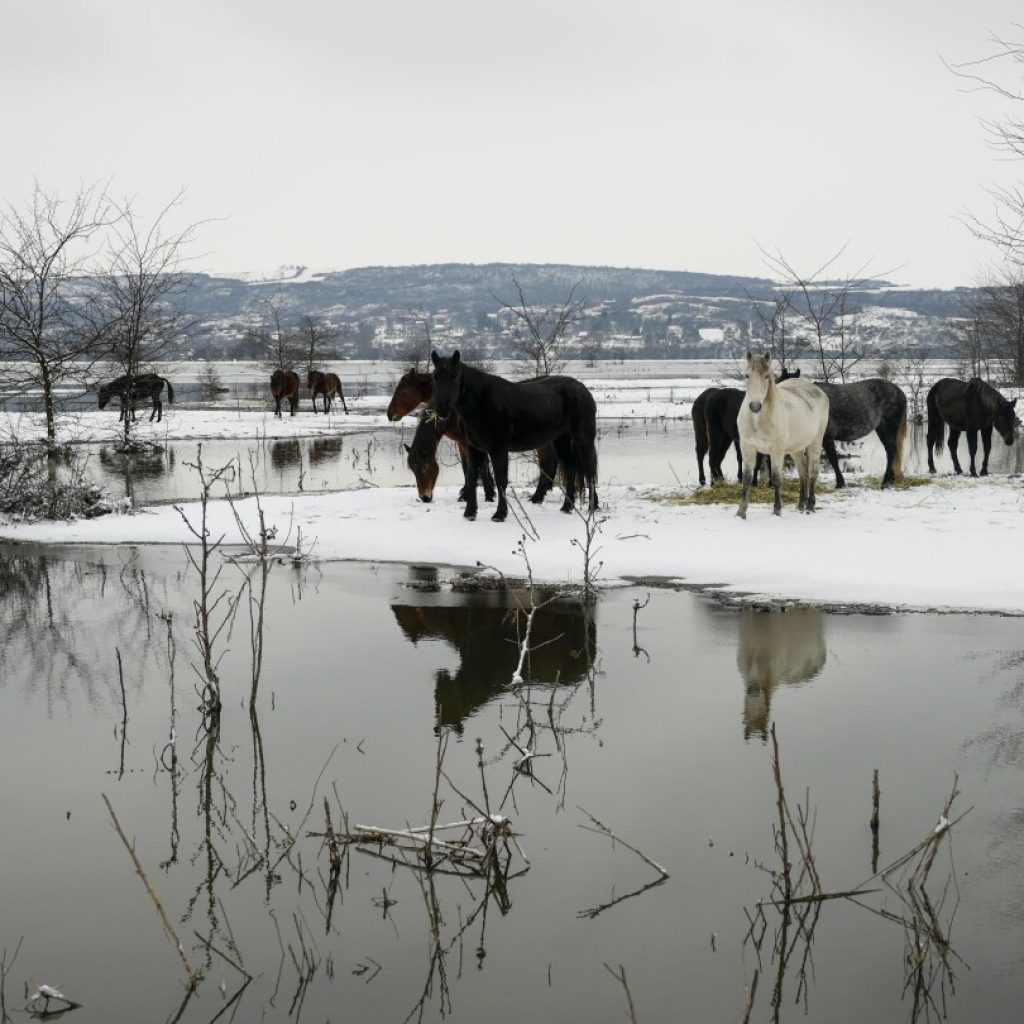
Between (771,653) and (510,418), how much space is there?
532 cm

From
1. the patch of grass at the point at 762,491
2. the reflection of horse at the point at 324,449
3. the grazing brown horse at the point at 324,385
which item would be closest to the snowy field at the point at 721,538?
the patch of grass at the point at 762,491

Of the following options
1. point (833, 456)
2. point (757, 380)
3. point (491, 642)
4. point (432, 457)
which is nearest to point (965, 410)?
point (833, 456)

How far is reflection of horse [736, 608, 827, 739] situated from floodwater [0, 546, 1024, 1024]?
1.1 inches

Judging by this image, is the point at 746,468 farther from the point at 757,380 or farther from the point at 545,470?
the point at 545,470

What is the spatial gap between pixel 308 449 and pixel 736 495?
13704 millimetres

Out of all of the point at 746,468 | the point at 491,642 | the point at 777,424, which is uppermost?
the point at 777,424

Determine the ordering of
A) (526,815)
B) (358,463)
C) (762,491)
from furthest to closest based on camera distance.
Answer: (358,463), (762,491), (526,815)

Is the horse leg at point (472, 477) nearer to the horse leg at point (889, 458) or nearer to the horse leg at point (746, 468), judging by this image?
the horse leg at point (746, 468)

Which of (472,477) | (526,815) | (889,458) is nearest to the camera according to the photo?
(526,815)

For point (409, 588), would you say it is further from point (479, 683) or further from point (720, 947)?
point (720, 947)

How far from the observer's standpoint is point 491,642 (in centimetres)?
734

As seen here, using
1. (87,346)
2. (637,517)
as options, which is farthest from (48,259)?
(637,517)

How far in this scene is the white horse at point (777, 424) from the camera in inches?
436

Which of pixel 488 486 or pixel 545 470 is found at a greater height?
pixel 545 470
